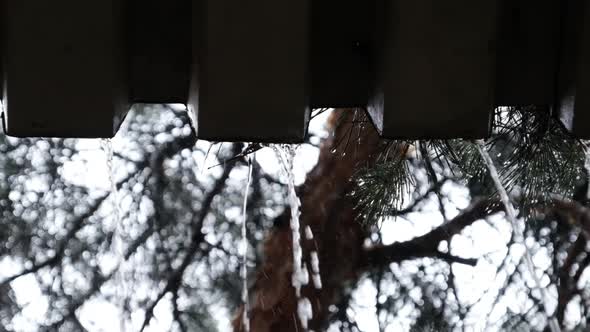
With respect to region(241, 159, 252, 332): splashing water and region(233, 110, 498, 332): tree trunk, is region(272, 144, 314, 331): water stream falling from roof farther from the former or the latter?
region(241, 159, 252, 332): splashing water

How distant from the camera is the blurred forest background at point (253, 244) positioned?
88.4 inches

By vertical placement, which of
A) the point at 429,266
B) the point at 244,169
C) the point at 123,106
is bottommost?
the point at 429,266

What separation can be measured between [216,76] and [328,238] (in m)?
2.02

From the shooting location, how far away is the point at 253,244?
2295 mm

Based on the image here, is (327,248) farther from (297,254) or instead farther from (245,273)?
(245,273)

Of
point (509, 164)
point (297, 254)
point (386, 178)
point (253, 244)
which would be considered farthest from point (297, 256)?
point (509, 164)

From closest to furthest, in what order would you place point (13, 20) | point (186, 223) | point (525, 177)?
1. point (13, 20)
2. point (525, 177)
3. point (186, 223)

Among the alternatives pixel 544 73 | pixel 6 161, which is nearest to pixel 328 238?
pixel 6 161

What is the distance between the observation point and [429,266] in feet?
7.77

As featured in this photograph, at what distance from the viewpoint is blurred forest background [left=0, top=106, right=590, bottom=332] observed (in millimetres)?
2244

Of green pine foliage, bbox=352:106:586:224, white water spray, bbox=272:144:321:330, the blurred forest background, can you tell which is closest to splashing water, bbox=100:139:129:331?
the blurred forest background

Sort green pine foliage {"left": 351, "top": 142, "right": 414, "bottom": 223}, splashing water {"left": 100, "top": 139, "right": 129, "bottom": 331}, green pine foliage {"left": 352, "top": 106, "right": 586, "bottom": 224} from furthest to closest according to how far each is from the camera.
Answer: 1. splashing water {"left": 100, "top": 139, "right": 129, "bottom": 331}
2. green pine foliage {"left": 351, "top": 142, "right": 414, "bottom": 223}
3. green pine foliage {"left": 352, "top": 106, "right": 586, "bottom": 224}

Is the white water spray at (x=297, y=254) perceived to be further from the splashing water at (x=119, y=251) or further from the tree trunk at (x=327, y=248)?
the splashing water at (x=119, y=251)

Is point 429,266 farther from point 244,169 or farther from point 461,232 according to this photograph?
point 244,169
